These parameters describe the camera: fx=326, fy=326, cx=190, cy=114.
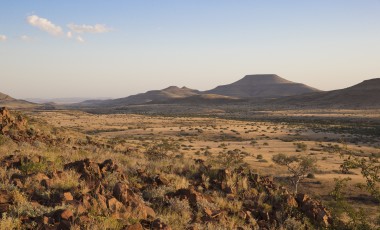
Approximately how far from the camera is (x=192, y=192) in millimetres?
7863

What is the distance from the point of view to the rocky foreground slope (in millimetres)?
5320

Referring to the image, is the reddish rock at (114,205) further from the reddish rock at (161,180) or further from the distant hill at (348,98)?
the distant hill at (348,98)

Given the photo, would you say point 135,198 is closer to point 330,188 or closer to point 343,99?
point 330,188

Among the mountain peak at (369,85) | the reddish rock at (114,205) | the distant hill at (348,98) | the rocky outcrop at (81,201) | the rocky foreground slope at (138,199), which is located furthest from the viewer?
the mountain peak at (369,85)

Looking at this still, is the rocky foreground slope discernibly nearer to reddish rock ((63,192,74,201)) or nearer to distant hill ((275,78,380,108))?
reddish rock ((63,192,74,201))

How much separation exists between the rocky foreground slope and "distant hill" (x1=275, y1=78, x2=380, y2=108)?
350 ft

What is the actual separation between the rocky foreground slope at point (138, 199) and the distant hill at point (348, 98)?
107 metres

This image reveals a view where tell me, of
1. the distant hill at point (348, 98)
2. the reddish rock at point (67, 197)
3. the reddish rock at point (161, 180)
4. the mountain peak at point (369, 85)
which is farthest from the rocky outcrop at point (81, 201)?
the mountain peak at point (369, 85)

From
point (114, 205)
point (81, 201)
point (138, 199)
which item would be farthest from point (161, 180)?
point (81, 201)

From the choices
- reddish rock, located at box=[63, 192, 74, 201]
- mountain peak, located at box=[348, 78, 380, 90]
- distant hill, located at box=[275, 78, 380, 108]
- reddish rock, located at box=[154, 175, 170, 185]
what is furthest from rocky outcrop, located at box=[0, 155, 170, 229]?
mountain peak, located at box=[348, 78, 380, 90]

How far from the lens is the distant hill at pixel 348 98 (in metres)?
108

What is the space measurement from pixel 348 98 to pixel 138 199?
124m

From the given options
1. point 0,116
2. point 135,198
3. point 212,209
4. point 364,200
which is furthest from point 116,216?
point 0,116

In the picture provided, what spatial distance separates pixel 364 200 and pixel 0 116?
58.0ft
